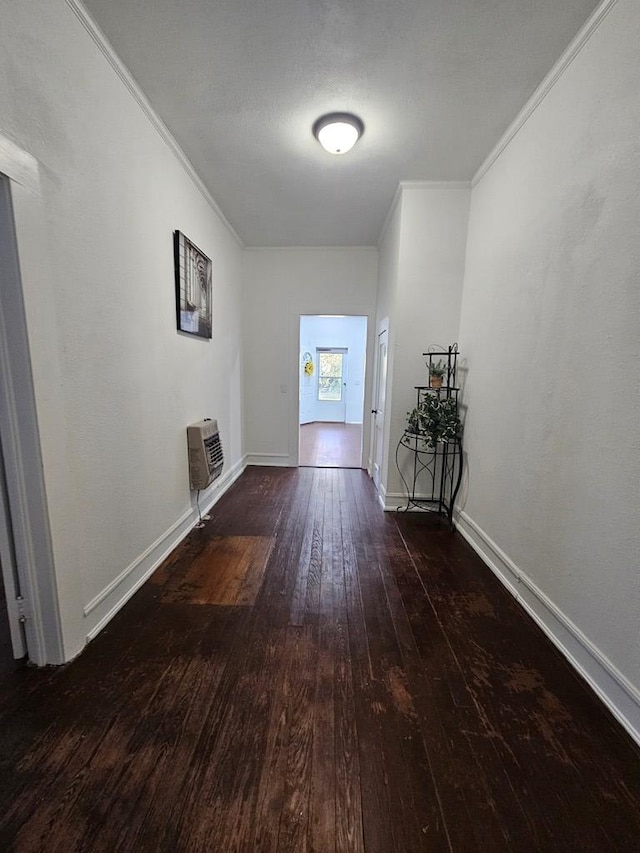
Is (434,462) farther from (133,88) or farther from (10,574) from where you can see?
(133,88)

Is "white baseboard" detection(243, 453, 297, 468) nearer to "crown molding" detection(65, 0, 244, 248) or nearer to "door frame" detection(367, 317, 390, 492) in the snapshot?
"door frame" detection(367, 317, 390, 492)

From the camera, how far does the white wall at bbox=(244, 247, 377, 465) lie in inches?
170

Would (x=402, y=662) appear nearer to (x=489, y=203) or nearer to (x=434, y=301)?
(x=434, y=301)

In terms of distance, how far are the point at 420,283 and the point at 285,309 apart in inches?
78.5

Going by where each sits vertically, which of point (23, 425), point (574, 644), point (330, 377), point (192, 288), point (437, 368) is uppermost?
point (192, 288)

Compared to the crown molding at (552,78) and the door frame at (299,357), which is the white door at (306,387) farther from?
the crown molding at (552,78)

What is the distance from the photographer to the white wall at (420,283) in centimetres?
286

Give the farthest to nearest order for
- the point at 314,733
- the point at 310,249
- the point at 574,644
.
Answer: the point at 310,249
the point at 574,644
the point at 314,733

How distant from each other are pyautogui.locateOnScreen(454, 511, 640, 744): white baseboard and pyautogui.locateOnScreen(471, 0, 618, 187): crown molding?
8.74ft

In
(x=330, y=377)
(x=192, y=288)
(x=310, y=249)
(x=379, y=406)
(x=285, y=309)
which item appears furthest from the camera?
(x=330, y=377)

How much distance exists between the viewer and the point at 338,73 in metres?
1.77

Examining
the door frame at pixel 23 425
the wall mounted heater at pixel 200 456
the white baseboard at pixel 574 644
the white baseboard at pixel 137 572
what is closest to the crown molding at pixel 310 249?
the wall mounted heater at pixel 200 456

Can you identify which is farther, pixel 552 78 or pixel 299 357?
pixel 299 357

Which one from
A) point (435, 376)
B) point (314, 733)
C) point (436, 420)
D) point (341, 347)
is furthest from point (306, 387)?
point (314, 733)
